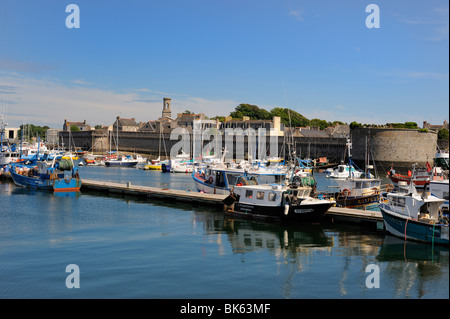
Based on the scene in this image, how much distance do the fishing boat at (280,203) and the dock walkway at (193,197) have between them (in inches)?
46.4

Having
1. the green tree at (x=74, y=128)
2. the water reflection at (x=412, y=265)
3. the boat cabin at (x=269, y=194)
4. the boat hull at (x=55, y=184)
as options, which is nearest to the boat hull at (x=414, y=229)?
the water reflection at (x=412, y=265)

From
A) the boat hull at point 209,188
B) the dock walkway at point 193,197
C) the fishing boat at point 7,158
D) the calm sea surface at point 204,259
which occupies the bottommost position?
the calm sea surface at point 204,259

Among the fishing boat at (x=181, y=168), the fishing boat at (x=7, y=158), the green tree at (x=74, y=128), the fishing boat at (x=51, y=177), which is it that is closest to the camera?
the fishing boat at (x=51, y=177)

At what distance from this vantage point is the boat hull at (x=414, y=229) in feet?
69.1

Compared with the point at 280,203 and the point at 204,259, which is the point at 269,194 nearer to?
the point at 280,203

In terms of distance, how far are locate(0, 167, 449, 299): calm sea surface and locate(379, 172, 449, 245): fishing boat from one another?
59 cm

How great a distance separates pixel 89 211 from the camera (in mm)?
34188

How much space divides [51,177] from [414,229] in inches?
1430

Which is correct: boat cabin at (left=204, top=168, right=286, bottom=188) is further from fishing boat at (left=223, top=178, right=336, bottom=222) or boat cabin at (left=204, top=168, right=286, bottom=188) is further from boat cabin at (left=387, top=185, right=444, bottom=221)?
boat cabin at (left=387, top=185, right=444, bottom=221)

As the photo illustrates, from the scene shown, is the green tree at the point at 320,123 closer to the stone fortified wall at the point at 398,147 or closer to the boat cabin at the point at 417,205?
the stone fortified wall at the point at 398,147

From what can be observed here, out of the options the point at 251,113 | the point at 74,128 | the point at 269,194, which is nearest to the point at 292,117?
the point at 251,113

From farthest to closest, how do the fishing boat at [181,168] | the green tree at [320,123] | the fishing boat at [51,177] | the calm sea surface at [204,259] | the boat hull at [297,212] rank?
1. the green tree at [320,123]
2. the fishing boat at [181,168]
3. the fishing boat at [51,177]
4. the boat hull at [297,212]
5. the calm sea surface at [204,259]

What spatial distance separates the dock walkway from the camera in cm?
2794

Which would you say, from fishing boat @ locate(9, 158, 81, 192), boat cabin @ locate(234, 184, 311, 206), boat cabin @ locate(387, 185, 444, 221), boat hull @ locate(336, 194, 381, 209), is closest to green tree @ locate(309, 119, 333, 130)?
fishing boat @ locate(9, 158, 81, 192)
